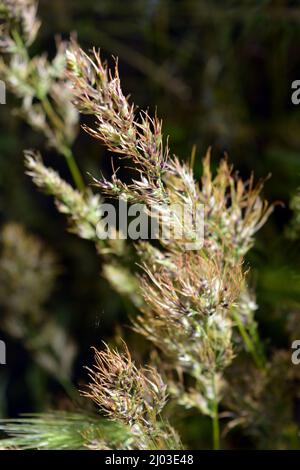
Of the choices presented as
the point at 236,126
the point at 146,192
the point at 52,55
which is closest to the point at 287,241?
the point at 146,192

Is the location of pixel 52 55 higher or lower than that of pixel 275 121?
higher

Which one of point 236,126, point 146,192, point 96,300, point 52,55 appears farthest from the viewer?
point 52,55

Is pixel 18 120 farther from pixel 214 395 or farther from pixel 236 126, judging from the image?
pixel 214 395

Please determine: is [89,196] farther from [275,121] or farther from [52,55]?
[52,55]

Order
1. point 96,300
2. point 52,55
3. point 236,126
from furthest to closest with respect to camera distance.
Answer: point 52,55 → point 96,300 → point 236,126
